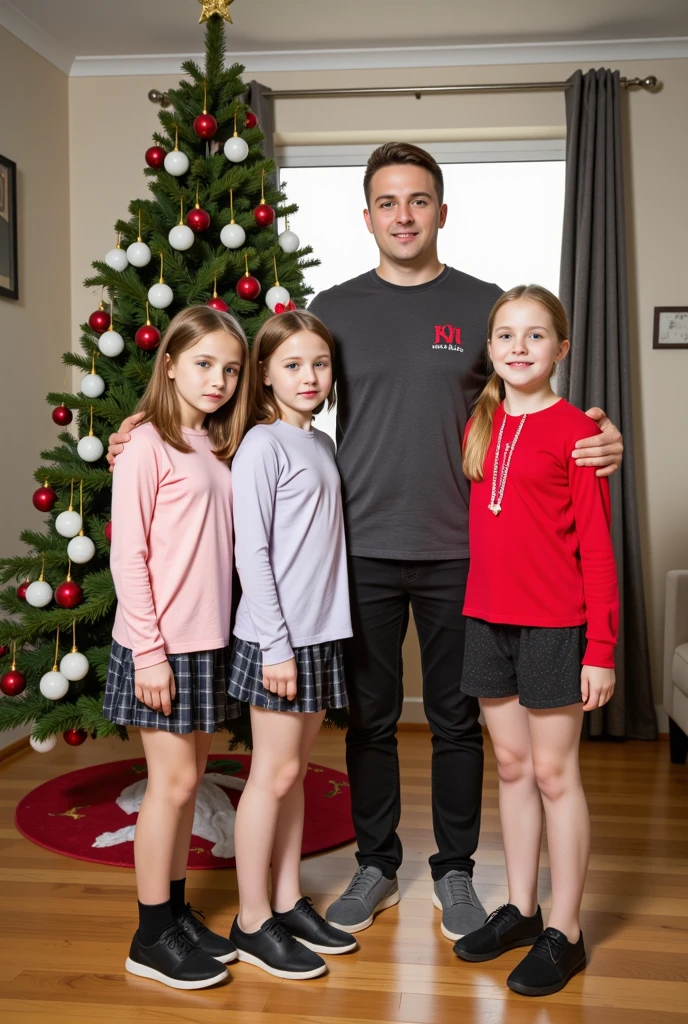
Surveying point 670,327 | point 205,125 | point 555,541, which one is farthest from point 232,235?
point 670,327

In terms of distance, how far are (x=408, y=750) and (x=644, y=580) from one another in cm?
122

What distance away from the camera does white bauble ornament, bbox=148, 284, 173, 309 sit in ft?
8.20

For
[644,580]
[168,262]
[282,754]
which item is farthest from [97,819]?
[644,580]

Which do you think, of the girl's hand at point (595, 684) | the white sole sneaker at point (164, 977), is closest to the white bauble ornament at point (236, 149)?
the girl's hand at point (595, 684)

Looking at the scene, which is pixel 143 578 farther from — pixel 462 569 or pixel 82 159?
pixel 82 159

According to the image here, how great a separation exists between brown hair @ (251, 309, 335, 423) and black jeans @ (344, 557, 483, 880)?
0.39 metres

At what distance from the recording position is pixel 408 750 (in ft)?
11.8

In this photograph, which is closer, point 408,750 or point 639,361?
point 408,750

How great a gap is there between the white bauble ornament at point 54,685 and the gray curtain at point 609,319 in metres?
2.17

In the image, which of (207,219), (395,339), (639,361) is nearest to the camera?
(395,339)

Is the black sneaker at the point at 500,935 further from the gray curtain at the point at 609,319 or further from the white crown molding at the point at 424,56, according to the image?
the white crown molding at the point at 424,56

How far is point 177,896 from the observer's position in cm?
195

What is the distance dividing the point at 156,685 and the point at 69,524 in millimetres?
857

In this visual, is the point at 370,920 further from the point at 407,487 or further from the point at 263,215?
the point at 263,215
